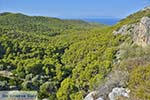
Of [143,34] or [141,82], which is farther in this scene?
[143,34]

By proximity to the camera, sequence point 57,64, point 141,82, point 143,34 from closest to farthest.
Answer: point 141,82
point 143,34
point 57,64

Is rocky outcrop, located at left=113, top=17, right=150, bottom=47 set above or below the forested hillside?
above

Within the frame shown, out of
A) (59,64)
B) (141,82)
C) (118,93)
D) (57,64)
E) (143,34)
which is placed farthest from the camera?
(59,64)

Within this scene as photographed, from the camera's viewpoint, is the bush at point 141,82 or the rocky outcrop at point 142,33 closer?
the bush at point 141,82

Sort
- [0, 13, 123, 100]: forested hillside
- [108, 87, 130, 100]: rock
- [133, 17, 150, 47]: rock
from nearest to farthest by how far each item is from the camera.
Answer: [108, 87, 130, 100]: rock, [0, 13, 123, 100]: forested hillside, [133, 17, 150, 47]: rock

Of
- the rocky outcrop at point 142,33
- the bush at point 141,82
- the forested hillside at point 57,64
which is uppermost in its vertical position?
the bush at point 141,82

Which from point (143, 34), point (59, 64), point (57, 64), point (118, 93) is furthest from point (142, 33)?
point (118, 93)

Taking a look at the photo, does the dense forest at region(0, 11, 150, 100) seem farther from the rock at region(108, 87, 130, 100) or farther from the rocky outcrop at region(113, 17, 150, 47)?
the rock at region(108, 87, 130, 100)

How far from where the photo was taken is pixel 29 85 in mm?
30375

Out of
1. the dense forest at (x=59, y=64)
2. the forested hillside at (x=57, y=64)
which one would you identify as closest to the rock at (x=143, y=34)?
the dense forest at (x=59, y=64)

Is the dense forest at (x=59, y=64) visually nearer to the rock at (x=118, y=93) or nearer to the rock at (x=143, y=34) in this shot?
the rock at (x=143, y=34)

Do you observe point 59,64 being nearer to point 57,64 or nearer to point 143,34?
point 57,64

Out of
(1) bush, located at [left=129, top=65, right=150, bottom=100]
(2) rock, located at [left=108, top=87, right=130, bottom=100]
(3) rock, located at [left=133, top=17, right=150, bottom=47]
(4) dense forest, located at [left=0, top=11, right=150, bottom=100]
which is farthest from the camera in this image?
(3) rock, located at [left=133, top=17, right=150, bottom=47]

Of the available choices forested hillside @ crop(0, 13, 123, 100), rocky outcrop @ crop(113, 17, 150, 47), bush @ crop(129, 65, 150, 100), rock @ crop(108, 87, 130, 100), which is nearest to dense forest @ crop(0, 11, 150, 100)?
forested hillside @ crop(0, 13, 123, 100)
